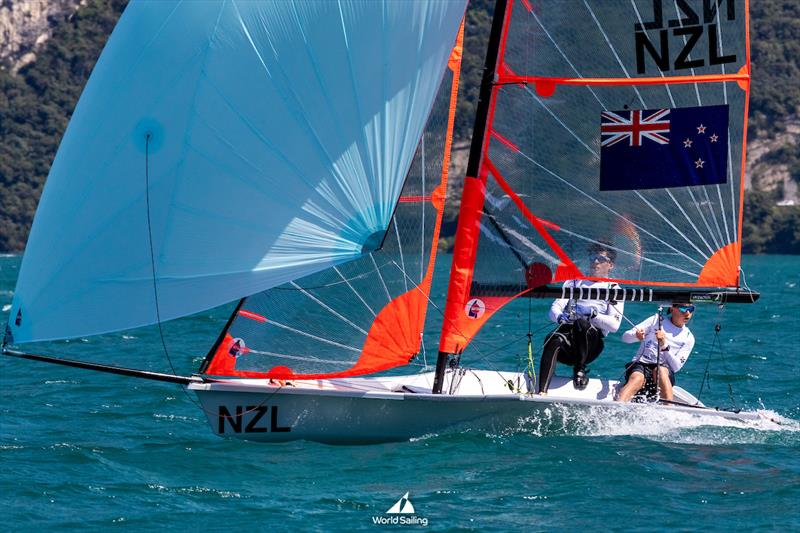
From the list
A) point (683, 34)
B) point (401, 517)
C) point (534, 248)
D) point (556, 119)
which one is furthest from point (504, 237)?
point (401, 517)

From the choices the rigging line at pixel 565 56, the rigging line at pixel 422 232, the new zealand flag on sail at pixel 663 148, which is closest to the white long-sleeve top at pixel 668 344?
the new zealand flag on sail at pixel 663 148

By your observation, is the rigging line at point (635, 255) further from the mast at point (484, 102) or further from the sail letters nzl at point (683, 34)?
the sail letters nzl at point (683, 34)

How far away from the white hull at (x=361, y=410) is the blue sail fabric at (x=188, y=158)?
1.00m

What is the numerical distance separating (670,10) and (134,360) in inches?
343

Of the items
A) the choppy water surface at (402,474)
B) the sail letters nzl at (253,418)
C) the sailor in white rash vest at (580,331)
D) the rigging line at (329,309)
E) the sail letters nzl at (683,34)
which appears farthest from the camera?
the sailor in white rash vest at (580,331)

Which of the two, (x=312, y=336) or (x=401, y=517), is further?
(x=312, y=336)

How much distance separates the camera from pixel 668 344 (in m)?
10.6

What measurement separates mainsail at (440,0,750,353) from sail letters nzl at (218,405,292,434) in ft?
4.63

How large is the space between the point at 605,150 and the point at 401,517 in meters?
3.54

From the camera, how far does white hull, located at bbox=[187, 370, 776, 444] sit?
9.84m

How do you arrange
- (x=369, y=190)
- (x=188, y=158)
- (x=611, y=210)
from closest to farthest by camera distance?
(x=188, y=158) → (x=369, y=190) → (x=611, y=210)

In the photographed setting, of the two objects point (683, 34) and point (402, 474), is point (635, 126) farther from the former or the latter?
point (402, 474)

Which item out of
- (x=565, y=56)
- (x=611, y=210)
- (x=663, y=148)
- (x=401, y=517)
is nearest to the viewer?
(x=401, y=517)

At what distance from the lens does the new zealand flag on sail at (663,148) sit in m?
10.0
